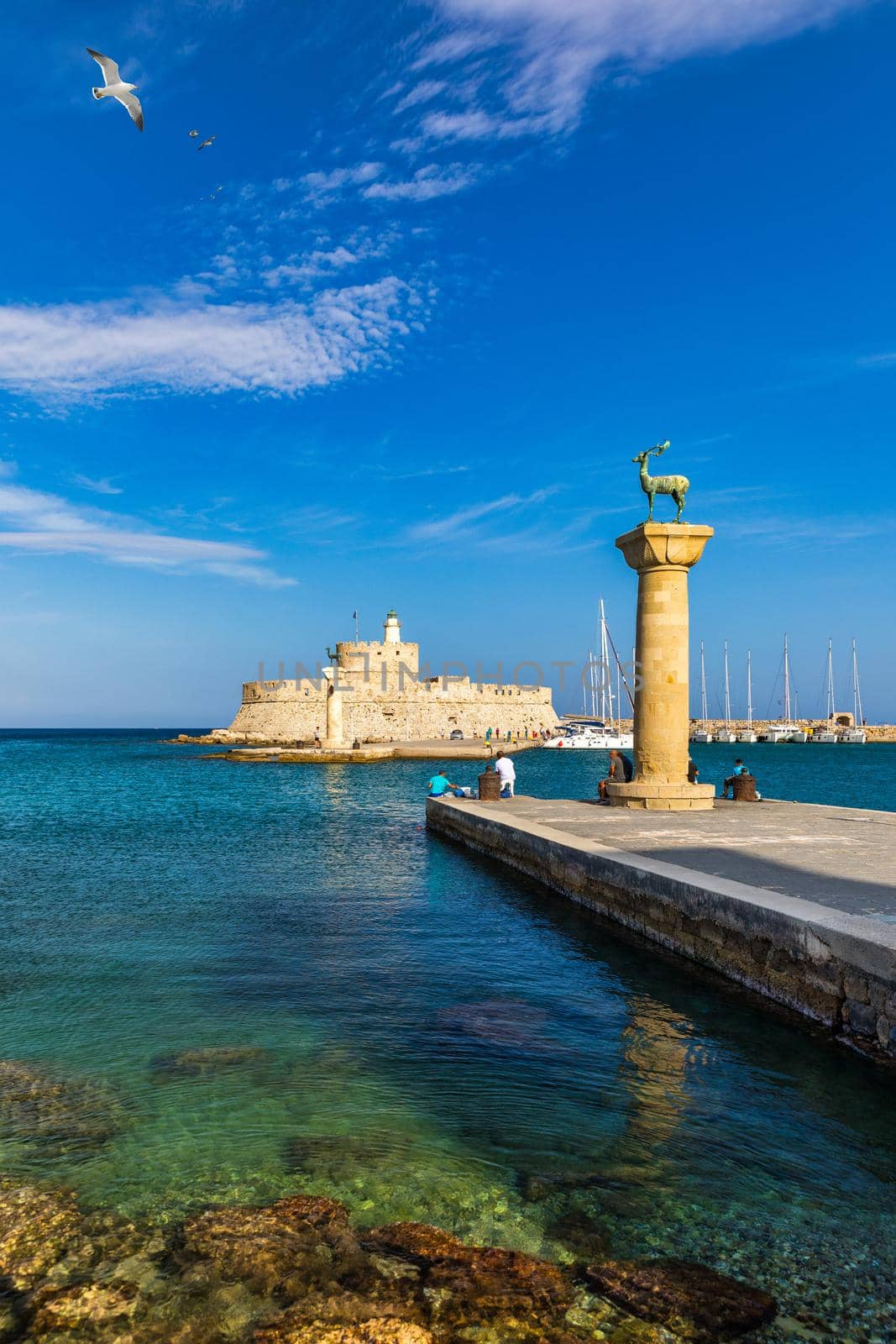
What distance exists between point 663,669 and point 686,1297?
9.88 metres

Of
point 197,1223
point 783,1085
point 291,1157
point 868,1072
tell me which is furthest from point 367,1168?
point 868,1072

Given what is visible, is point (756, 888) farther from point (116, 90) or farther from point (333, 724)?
point (333, 724)

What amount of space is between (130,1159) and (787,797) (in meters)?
23.7

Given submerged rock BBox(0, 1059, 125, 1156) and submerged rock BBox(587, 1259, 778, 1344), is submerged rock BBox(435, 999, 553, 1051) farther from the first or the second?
submerged rock BBox(587, 1259, 778, 1344)

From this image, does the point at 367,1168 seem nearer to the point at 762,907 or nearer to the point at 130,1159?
the point at 130,1159

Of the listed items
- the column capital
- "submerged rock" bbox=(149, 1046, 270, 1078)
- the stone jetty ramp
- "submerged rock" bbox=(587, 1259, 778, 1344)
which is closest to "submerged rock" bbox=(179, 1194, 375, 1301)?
"submerged rock" bbox=(587, 1259, 778, 1344)

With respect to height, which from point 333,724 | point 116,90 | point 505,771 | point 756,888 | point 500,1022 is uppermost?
point 116,90

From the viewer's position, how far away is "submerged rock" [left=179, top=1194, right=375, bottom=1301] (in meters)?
2.78

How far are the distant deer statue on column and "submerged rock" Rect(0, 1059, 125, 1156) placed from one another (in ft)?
32.6

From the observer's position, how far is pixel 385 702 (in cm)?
5828

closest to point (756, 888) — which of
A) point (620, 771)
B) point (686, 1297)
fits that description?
point (686, 1297)

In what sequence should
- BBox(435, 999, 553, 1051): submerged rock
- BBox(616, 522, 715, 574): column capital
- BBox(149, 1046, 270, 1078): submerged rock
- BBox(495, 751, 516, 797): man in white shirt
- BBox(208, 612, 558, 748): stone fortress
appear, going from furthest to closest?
BBox(208, 612, 558, 748): stone fortress, BBox(495, 751, 516, 797): man in white shirt, BBox(616, 522, 715, 574): column capital, BBox(435, 999, 553, 1051): submerged rock, BBox(149, 1046, 270, 1078): submerged rock

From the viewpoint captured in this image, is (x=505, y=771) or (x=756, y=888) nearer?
(x=756, y=888)

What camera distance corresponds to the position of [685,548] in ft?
38.9
